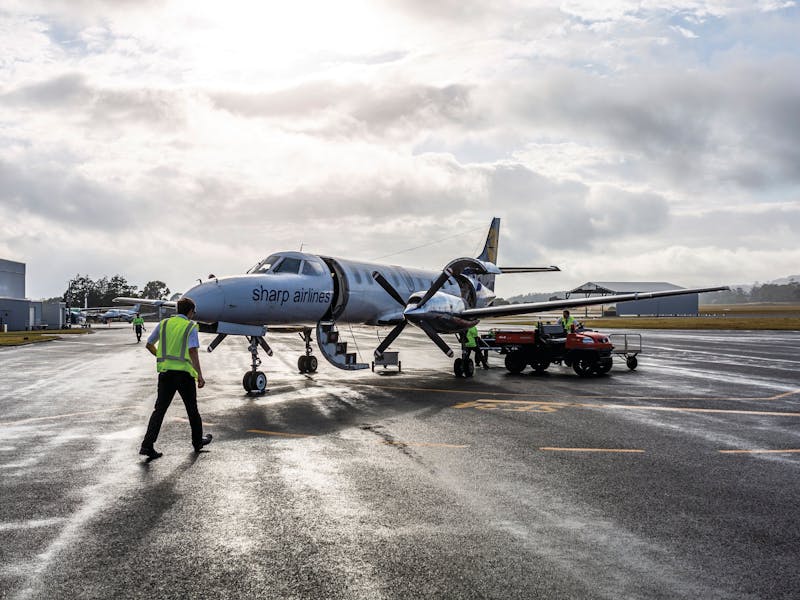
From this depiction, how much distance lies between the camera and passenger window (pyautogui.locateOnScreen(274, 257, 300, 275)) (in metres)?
18.6

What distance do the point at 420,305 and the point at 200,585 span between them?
15735 mm

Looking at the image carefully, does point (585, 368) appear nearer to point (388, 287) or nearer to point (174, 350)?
point (388, 287)

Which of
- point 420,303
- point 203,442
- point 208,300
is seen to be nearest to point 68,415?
point 208,300

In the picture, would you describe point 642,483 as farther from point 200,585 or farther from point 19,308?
point 19,308

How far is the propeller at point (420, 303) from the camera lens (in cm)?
2003

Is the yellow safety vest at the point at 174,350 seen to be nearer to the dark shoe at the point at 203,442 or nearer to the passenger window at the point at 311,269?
the dark shoe at the point at 203,442

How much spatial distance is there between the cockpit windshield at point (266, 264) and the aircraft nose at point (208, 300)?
6.63 ft

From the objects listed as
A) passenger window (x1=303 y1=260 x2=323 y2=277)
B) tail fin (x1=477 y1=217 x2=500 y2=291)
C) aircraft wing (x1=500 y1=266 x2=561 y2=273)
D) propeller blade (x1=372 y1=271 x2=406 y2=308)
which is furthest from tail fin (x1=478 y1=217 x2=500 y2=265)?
passenger window (x1=303 y1=260 x2=323 y2=277)

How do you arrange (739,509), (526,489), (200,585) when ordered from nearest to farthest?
(200,585) → (739,509) → (526,489)

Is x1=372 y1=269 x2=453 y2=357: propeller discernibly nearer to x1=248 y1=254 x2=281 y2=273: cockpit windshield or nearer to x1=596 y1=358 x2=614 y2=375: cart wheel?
x1=248 y1=254 x2=281 y2=273: cockpit windshield

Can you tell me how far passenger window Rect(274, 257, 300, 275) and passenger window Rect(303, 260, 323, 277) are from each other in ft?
0.83

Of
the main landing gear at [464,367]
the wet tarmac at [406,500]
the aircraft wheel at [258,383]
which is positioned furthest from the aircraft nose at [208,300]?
the main landing gear at [464,367]

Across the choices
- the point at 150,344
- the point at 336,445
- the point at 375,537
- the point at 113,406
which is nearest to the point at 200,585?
the point at 375,537

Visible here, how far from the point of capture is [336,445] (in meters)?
10.3
